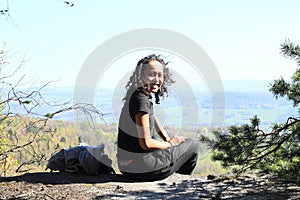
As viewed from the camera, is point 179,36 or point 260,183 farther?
point 179,36

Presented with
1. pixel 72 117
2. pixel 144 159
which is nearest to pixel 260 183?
pixel 144 159

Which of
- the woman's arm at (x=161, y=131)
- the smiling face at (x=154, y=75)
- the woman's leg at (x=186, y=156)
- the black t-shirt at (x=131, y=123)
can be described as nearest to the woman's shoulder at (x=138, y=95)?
the black t-shirt at (x=131, y=123)

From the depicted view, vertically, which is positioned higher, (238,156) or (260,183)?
(238,156)

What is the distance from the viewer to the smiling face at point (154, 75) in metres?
3.91

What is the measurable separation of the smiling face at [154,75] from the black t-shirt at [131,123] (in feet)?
0.59

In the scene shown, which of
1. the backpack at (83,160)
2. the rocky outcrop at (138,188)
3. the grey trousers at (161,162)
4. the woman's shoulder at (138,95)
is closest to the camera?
the rocky outcrop at (138,188)

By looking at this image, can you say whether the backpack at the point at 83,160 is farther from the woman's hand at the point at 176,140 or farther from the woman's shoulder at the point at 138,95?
the woman's shoulder at the point at 138,95

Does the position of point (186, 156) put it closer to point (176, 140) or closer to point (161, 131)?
point (176, 140)

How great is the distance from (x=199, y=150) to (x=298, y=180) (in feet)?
4.28

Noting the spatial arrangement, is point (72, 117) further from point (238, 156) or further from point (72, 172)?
point (238, 156)

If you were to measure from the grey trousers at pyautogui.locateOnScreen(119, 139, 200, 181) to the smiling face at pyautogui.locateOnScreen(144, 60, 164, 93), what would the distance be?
0.66 m

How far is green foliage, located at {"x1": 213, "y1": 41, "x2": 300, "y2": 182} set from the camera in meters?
3.59

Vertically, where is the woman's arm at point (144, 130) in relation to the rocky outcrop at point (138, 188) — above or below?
above

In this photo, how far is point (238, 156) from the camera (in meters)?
3.76
